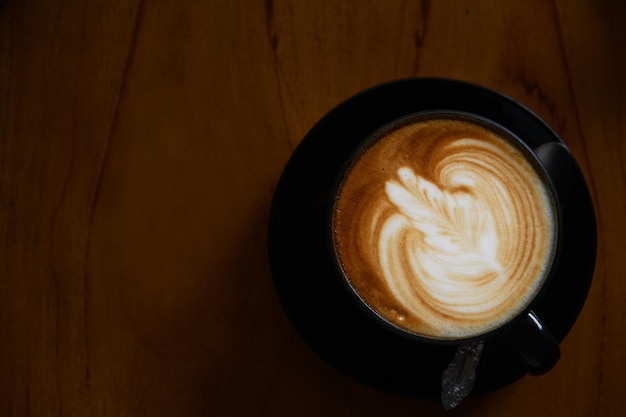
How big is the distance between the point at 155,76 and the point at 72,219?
10.2 inches

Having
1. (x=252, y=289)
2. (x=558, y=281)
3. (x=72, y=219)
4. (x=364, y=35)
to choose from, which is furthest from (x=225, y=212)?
(x=558, y=281)

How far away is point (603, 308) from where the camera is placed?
0.99 meters

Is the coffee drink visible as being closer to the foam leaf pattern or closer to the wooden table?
the foam leaf pattern

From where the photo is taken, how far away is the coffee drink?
0.82 metres

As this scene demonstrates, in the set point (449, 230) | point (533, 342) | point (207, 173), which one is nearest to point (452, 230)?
point (449, 230)

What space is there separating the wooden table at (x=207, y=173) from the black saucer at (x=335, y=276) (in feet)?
0.22

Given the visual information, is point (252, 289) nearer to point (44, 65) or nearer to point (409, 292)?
point (409, 292)

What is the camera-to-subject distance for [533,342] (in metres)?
0.82

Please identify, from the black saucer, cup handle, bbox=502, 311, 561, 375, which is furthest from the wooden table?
cup handle, bbox=502, 311, 561, 375

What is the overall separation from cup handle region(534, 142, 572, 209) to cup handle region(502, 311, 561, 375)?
20cm

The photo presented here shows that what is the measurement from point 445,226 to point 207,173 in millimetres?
385

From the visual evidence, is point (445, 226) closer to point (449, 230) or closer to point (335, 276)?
point (449, 230)

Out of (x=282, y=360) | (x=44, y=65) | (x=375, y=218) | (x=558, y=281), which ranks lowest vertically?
(x=282, y=360)

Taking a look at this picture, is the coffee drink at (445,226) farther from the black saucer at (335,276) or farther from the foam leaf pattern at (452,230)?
the black saucer at (335,276)
